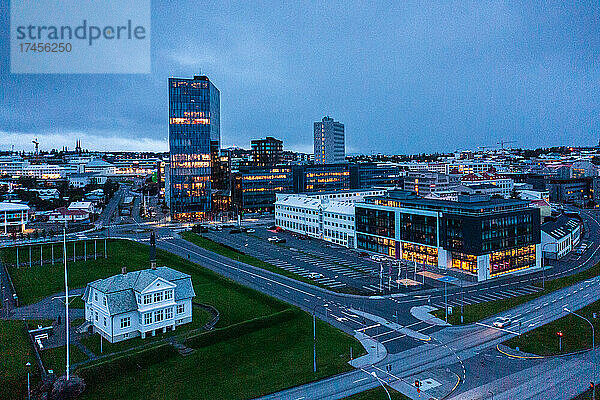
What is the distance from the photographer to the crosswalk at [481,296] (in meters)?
60.2

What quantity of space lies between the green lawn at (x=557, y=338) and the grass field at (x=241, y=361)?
18001 mm

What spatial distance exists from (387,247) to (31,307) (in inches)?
2605

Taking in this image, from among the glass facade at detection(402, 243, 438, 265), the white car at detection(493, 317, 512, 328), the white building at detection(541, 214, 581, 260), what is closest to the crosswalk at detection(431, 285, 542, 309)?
the white car at detection(493, 317, 512, 328)

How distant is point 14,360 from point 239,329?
→ 22467 mm

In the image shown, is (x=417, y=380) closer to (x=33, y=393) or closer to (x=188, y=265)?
(x=33, y=393)

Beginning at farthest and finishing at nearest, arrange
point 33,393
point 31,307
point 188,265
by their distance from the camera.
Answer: point 188,265 < point 31,307 < point 33,393

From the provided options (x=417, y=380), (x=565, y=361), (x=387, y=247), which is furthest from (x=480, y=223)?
(x=417, y=380)

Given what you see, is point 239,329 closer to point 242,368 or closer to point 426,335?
point 242,368

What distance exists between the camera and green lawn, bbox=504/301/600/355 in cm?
4453

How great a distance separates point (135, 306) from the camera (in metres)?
47.8

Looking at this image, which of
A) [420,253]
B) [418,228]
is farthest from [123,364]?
[418,228]

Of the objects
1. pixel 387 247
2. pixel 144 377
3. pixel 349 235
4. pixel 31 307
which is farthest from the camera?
pixel 349 235

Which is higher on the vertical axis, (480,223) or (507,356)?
(480,223)

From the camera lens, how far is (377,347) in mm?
45688
